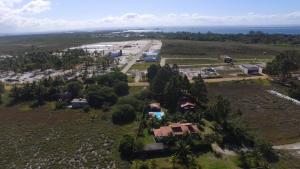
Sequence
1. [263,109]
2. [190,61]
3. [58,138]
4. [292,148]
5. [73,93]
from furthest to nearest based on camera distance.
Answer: [190,61] < [73,93] < [263,109] < [58,138] < [292,148]

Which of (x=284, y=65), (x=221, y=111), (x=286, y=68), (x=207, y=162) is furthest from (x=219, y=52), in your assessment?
(x=207, y=162)

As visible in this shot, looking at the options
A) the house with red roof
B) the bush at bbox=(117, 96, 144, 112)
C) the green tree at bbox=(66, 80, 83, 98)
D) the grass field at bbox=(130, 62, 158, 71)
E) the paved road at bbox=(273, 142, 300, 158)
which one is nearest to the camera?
the paved road at bbox=(273, 142, 300, 158)

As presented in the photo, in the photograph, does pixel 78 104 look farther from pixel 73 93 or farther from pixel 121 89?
pixel 121 89

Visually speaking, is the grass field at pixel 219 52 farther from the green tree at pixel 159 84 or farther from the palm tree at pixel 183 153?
the palm tree at pixel 183 153

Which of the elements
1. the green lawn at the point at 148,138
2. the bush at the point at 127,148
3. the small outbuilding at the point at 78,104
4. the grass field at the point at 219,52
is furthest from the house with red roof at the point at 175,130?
the grass field at the point at 219,52

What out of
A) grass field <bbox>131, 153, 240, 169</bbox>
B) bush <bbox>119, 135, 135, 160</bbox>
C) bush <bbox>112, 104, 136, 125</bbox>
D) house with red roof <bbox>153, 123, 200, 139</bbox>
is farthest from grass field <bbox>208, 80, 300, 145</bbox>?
bush <bbox>119, 135, 135, 160</bbox>

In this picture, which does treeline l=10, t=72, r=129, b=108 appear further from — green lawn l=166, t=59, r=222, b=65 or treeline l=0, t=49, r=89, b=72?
green lawn l=166, t=59, r=222, b=65

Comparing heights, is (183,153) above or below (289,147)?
above
